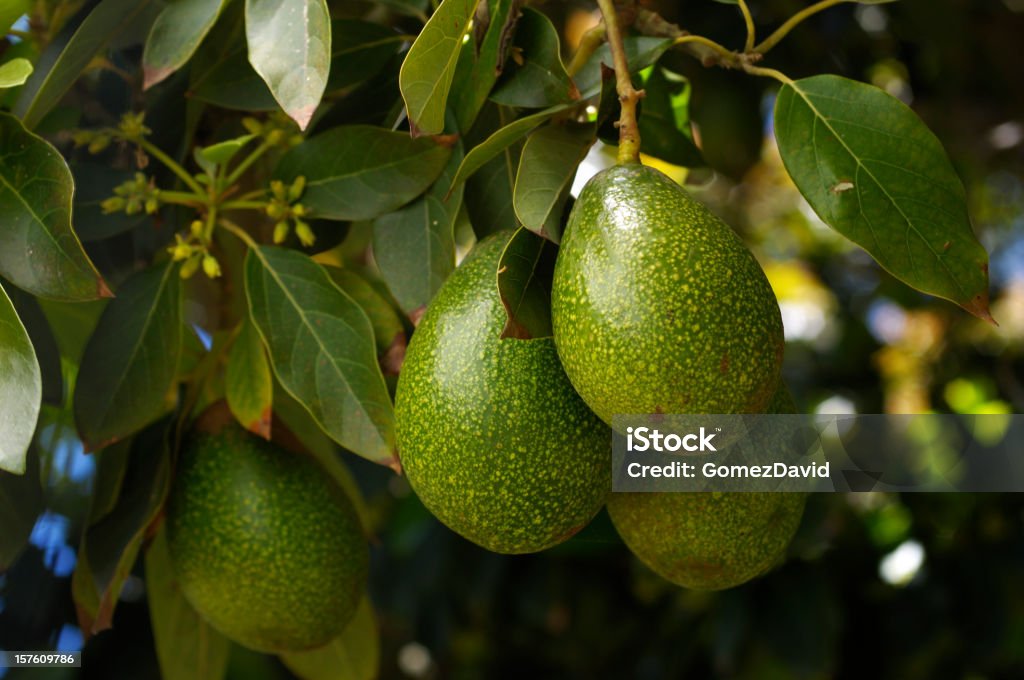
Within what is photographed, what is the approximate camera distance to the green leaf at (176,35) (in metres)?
1.08

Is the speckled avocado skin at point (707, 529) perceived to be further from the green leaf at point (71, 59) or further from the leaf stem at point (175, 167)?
the green leaf at point (71, 59)

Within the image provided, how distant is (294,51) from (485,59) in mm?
204

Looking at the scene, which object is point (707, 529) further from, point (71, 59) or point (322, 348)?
point (71, 59)

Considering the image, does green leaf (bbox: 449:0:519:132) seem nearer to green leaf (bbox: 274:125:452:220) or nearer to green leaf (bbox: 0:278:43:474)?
green leaf (bbox: 274:125:452:220)

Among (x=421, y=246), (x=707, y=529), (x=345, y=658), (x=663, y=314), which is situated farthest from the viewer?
(x=345, y=658)

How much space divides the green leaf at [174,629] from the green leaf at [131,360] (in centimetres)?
29

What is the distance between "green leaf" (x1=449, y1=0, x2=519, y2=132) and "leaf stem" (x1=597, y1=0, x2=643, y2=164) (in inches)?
4.1

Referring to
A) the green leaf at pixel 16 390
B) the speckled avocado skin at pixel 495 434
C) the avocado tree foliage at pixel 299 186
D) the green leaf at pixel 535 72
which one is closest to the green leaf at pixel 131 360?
the avocado tree foliage at pixel 299 186

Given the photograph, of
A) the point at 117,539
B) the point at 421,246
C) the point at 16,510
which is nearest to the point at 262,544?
the point at 117,539

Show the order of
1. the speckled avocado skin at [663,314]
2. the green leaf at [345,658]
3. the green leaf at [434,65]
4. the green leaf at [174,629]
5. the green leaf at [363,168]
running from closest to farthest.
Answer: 1. the speckled avocado skin at [663,314]
2. the green leaf at [434,65]
3. the green leaf at [363,168]
4. the green leaf at [174,629]
5. the green leaf at [345,658]

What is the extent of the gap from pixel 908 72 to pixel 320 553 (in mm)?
2103

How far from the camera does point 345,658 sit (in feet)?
5.25

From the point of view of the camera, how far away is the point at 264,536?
49.3 inches

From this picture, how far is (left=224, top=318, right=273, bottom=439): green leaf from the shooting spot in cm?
125
